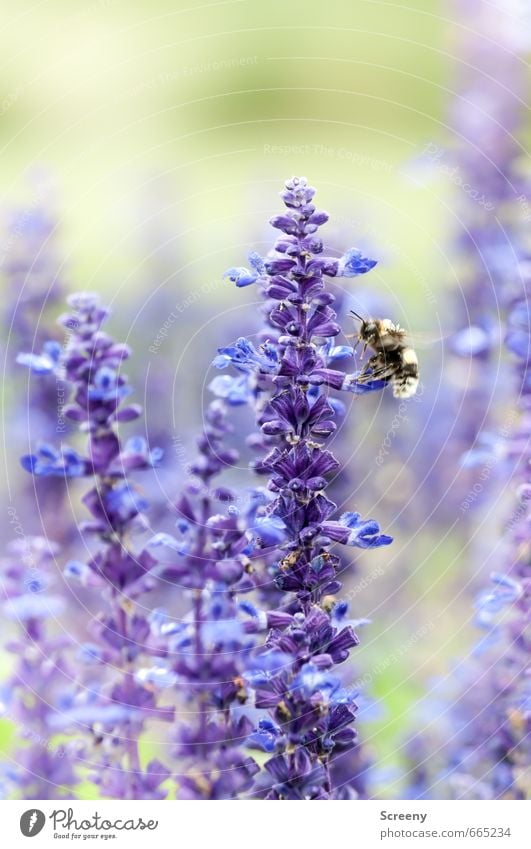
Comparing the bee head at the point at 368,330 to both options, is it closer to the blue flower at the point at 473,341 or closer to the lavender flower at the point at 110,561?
the blue flower at the point at 473,341

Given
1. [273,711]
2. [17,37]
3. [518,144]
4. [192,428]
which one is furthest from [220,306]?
[273,711]

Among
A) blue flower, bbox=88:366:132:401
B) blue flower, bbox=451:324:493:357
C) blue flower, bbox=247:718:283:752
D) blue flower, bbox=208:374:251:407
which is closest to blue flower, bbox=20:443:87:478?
blue flower, bbox=88:366:132:401

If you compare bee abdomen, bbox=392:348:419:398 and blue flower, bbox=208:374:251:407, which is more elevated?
bee abdomen, bbox=392:348:419:398

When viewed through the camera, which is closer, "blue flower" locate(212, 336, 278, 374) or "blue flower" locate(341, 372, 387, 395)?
"blue flower" locate(212, 336, 278, 374)

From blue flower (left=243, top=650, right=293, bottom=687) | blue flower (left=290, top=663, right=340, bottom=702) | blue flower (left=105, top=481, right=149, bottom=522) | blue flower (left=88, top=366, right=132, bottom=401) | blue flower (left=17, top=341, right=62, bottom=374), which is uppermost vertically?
blue flower (left=17, top=341, right=62, bottom=374)

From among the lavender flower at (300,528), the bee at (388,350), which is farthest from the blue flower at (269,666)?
the bee at (388,350)

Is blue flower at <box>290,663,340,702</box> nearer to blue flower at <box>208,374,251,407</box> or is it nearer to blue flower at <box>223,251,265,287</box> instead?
blue flower at <box>208,374,251,407</box>

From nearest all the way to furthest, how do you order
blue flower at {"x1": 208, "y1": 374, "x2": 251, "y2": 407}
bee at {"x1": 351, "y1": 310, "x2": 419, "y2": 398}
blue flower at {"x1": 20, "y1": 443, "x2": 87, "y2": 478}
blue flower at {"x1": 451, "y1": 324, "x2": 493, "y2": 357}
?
1. blue flower at {"x1": 208, "y1": 374, "x2": 251, "y2": 407}
2. blue flower at {"x1": 20, "y1": 443, "x2": 87, "y2": 478}
3. bee at {"x1": 351, "y1": 310, "x2": 419, "y2": 398}
4. blue flower at {"x1": 451, "y1": 324, "x2": 493, "y2": 357}

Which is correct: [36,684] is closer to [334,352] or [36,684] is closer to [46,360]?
[46,360]
